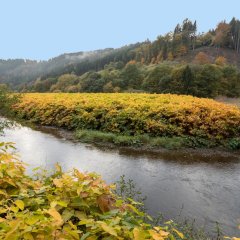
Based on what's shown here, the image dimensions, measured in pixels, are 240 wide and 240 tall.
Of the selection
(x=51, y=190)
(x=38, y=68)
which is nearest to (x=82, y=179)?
(x=51, y=190)

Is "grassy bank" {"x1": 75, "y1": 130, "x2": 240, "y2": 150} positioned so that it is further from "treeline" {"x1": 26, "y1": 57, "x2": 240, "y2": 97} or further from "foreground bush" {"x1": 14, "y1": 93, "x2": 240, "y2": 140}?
"treeline" {"x1": 26, "y1": 57, "x2": 240, "y2": 97}

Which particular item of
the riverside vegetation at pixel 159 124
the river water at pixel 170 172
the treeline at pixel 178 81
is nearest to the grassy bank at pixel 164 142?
the riverside vegetation at pixel 159 124

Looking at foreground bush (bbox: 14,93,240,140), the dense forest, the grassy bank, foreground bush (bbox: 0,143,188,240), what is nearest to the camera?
foreground bush (bbox: 0,143,188,240)

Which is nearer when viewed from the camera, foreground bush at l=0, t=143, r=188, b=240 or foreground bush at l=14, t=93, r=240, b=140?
foreground bush at l=0, t=143, r=188, b=240

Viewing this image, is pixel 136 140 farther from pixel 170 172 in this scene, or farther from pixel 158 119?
pixel 170 172

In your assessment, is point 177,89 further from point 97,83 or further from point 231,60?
point 231,60

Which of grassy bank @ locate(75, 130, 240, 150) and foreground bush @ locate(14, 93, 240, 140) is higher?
foreground bush @ locate(14, 93, 240, 140)

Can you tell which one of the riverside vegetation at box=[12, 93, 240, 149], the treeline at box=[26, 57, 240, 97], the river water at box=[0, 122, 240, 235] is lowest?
the river water at box=[0, 122, 240, 235]

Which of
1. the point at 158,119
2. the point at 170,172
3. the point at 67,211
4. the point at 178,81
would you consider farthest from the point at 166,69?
the point at 67,211

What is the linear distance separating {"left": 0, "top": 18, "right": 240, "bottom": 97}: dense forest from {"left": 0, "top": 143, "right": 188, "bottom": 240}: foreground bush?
26.9ft

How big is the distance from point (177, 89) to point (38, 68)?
125 m

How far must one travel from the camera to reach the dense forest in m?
31.6

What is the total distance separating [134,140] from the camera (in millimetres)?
11438

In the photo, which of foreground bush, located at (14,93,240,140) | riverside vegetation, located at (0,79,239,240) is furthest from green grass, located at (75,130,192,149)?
riverside vegetation, located at (0,79,239,240)
